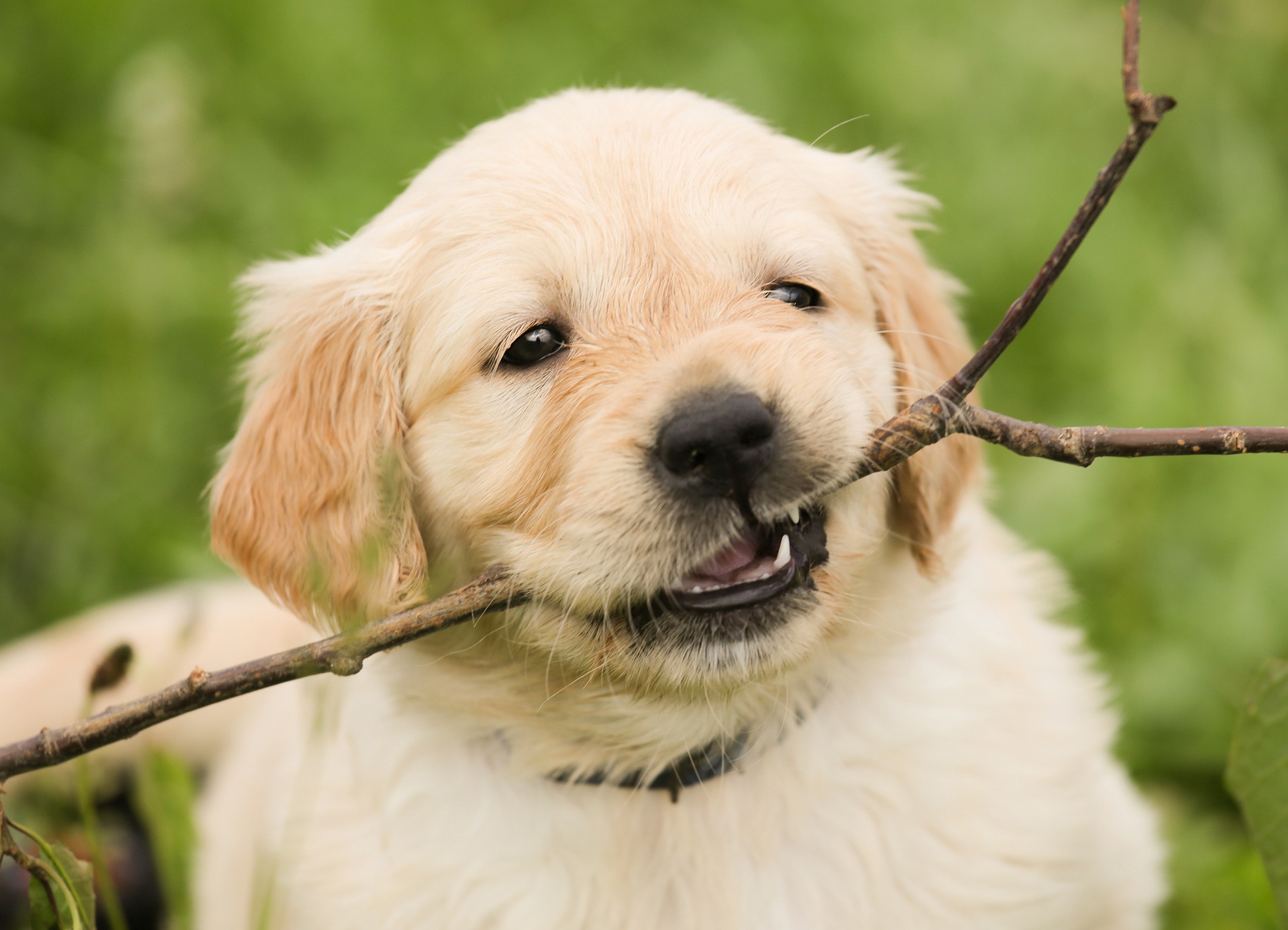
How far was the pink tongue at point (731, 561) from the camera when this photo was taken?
Answer: 2107 millimetres

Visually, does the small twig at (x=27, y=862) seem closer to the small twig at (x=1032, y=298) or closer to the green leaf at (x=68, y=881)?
the green leaf at (x=68, y=881)

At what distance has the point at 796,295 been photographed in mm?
2441

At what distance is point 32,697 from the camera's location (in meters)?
3.23

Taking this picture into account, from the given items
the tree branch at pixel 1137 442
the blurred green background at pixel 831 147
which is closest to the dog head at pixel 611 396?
the tree branch at pixel 1137 442

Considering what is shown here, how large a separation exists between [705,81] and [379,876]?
4.17 metres

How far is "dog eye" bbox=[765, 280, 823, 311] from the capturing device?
2408 mm

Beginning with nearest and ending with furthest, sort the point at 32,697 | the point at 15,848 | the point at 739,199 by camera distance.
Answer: the point at 15,848
the point at 739,199
the point at 32,697

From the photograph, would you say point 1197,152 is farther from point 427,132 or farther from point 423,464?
point 423,464

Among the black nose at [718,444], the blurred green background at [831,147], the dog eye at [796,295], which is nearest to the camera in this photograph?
the black nose at [718,444]

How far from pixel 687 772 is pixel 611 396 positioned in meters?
0.80

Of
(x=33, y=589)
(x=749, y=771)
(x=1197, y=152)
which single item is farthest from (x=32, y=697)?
(x=1197, y=152)

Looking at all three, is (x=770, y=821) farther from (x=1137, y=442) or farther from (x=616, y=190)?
(x=616, y=190)

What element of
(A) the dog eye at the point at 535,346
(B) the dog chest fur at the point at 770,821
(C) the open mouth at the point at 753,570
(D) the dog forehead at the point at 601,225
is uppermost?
(D) the dog forehead at the point at 601,225

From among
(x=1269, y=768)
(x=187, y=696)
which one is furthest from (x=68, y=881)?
(x=1269, y=768)
